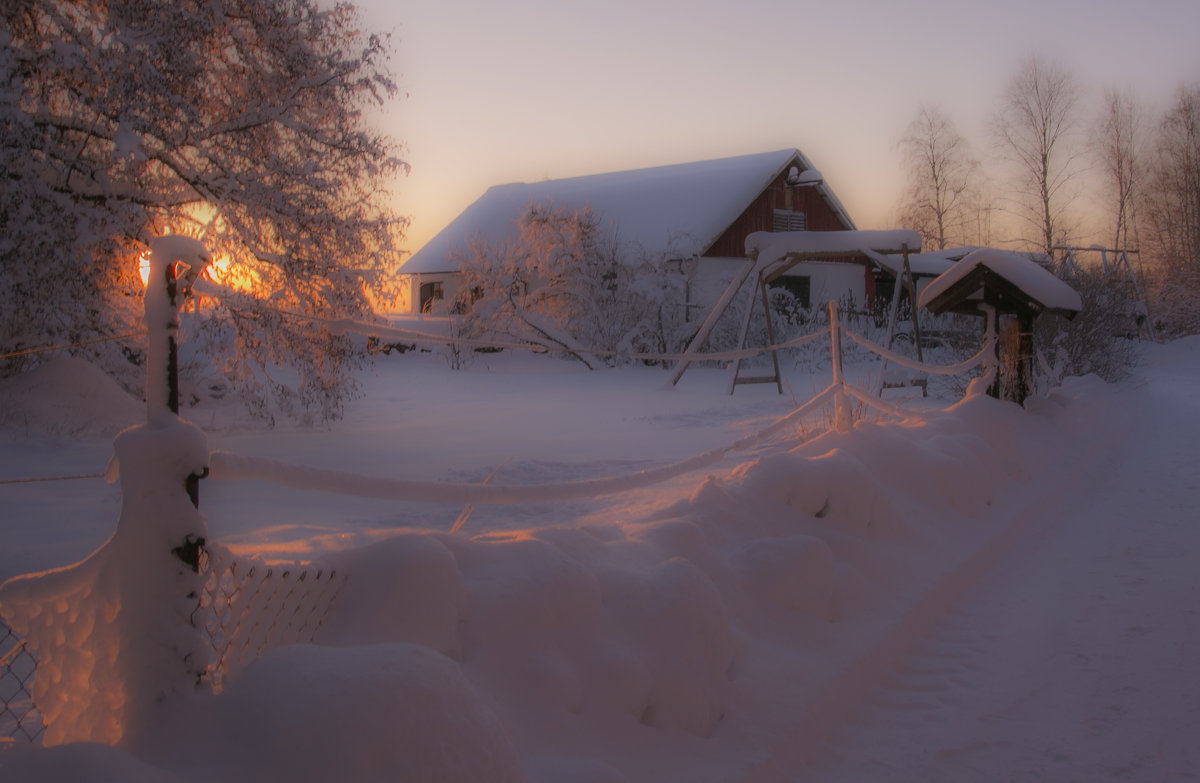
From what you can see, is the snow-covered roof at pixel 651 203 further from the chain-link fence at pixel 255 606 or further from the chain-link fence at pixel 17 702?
the chain-link fence at pixel 255 606

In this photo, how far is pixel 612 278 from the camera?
2262 cm

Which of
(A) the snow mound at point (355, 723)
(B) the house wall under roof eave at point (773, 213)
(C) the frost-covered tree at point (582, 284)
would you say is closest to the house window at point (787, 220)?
(B) the house wall under roof eave at point (773, 213)

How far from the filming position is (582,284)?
73.1ft

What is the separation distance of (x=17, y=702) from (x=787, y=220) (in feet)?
92.3

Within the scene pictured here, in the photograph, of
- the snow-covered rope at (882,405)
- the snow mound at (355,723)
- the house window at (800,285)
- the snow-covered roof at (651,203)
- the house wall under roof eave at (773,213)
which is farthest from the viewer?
the house window at (800,285)

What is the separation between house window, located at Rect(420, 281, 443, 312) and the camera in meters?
31.3

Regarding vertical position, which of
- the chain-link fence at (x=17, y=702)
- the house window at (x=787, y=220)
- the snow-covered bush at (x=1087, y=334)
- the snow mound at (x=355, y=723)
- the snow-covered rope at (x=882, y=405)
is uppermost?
the house window at (x=787, y=220)

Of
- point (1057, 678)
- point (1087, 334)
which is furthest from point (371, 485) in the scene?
point (1087, 334)

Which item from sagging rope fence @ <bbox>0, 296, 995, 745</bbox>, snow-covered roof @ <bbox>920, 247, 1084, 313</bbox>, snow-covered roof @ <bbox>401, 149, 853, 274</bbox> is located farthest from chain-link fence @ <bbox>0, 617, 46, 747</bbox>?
snow-covered roof @ <bbox>401, 149, 853, 274</bbox>

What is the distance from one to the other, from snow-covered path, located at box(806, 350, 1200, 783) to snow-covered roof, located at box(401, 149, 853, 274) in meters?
18.4

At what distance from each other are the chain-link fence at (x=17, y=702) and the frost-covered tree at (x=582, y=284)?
18232 millimetres

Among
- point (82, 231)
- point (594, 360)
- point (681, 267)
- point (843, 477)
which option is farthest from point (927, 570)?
point (681, 267)

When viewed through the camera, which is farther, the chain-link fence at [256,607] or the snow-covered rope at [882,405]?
the snow-covered rope at [882,405]

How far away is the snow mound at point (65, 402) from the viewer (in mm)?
8906
